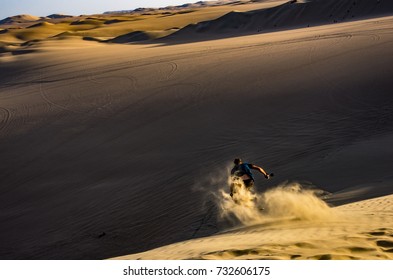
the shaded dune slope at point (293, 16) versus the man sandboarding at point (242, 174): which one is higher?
the shaded dune slope at point (293, 16)

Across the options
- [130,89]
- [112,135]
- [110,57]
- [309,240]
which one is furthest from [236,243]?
[110,57]

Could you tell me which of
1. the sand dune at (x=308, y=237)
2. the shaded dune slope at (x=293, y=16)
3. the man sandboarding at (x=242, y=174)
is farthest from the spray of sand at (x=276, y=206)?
the shaded dune slope at (x=293, y=16)

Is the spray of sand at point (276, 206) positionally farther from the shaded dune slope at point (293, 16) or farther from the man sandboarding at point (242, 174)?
the shaded dune slope at point (293, 16)

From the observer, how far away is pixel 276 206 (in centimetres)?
814

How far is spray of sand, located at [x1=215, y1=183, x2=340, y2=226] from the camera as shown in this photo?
742 cm

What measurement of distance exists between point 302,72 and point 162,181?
9.28m

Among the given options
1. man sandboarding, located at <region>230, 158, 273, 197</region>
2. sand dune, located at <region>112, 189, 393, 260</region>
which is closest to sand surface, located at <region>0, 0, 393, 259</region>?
sand dune, located at <region>112, 189, 393, 260</region>

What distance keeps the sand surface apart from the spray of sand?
0.21ft

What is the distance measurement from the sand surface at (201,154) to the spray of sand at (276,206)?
0.21ft

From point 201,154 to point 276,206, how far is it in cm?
409

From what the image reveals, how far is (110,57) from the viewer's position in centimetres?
2966

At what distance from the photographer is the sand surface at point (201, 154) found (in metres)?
7.22

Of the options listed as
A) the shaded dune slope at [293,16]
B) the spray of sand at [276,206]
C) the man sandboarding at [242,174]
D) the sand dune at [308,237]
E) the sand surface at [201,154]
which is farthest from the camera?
the shaded dune slope at [293,16]

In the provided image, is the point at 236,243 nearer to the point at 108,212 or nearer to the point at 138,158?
the point at 108,212
